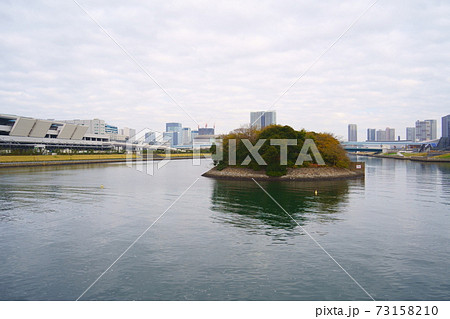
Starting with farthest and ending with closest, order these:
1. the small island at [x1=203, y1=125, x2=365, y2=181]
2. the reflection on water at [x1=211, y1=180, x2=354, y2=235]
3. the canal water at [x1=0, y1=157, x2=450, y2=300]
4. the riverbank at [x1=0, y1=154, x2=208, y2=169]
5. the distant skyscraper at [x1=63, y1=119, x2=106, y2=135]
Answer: the distant skyscraper at [x1=63, y1=119, x2=106, y2=135] < the riverbank at [x1=0, y1=154, x2=208, y2=169] < the small island at [x1=203, y1=125, x2=365, y2=181] < the reflection on water at [x1=211, y1=180, x2=354, y2=235] < the canal water at [x1=0, y1=157, x2=450, y2=300]

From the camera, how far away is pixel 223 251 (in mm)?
13383

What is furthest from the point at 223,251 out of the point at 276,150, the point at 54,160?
the point at 54,160

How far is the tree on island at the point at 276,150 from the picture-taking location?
44281 millimetres

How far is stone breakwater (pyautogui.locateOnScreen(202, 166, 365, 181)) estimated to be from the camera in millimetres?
44325

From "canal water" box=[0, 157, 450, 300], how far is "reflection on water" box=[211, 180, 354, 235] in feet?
0.38

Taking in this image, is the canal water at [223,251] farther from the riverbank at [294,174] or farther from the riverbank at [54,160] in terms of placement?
the riverbank at [54,160]

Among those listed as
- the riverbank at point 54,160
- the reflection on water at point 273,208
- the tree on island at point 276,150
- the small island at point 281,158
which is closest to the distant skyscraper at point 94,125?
the riverbank at point 54,160

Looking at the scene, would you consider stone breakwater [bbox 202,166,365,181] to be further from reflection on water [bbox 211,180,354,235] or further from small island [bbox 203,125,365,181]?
reflection on water [bbox 211,180,354,235]

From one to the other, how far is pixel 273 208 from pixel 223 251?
10.6m

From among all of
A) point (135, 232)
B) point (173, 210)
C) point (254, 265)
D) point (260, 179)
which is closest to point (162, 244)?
point (135, 232)

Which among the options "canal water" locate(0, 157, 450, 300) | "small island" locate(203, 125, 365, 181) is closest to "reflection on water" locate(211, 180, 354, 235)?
"canal water" locate(0, 157, 450, 300)

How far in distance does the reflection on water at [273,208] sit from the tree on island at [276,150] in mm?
10915

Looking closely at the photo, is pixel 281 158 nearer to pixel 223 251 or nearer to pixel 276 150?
pixel 276 150

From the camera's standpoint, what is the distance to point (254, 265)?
11.8 metres
